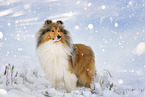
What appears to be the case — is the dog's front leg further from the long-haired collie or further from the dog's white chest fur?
the dog's white chest fur

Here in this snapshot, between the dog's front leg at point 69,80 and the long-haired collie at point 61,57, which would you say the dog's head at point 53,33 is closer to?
the long-haired collie at point 61,57

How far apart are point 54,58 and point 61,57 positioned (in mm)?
214

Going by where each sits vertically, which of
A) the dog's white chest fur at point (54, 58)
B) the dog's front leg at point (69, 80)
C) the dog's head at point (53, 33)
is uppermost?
the dog's head at point (53, 33)

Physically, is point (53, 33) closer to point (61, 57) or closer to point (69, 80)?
point (61, 57)

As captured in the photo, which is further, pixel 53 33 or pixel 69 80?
pixel 69 80

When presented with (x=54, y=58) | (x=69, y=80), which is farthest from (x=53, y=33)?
(x=69, y=80)

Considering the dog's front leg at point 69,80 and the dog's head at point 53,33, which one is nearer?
the dog's head at point 53,33

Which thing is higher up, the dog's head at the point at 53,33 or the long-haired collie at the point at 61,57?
the dog's head at the point at 53,33

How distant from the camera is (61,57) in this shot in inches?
194

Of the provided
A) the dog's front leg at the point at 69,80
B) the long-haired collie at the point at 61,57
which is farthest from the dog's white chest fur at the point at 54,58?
the dog's front leg at the point at 69,80

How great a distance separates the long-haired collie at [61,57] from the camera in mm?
4910

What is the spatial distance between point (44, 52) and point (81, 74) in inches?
53.4

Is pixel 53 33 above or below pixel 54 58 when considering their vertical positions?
above

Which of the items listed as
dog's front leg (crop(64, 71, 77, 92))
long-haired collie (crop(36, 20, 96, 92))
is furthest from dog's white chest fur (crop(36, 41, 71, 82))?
dog's front leg (crop(64, 71, 77, 92))
